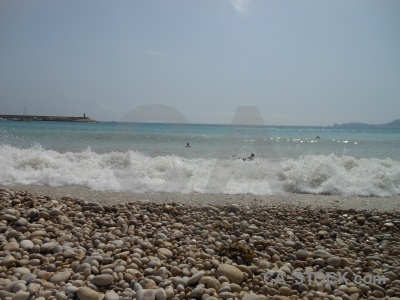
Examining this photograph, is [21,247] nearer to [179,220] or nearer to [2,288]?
[2,288]

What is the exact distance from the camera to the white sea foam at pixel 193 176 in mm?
7324

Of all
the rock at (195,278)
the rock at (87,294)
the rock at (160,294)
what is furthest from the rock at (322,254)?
the rock at (87,294)

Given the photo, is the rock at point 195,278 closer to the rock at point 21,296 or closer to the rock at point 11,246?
the rock at point 21,296

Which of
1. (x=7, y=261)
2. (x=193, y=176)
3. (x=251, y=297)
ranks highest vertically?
(x=193, y=176)

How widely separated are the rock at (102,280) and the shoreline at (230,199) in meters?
2.73

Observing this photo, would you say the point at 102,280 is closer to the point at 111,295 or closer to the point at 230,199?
the point at 111,295

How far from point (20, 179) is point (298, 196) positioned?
22.5 ft

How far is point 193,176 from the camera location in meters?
8.47

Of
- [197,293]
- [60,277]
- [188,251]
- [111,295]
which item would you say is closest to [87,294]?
[111,295]

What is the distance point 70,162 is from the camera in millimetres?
9500

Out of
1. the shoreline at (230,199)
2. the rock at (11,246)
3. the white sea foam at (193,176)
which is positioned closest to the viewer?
the rock at (11,246)

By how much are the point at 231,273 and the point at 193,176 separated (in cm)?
547

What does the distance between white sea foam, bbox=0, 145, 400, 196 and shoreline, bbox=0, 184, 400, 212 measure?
47cm

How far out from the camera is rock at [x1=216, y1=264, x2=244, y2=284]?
3.01 metres
